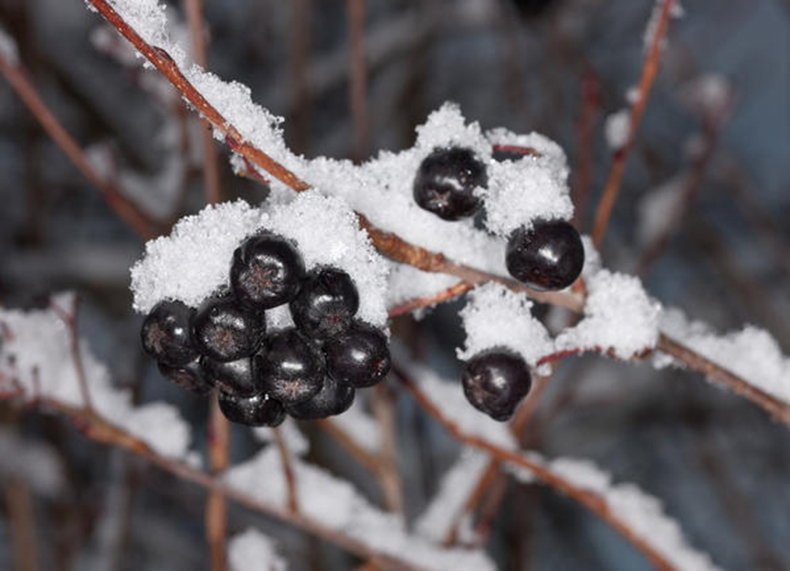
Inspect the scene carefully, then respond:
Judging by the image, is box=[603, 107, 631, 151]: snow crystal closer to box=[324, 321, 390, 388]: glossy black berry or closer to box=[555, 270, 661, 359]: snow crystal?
box=[555, 270, 661, 359]: snow crystal

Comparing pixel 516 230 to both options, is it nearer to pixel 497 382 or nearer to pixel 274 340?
pixel 497 382

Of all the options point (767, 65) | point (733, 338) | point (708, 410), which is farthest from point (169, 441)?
point (767, 65)

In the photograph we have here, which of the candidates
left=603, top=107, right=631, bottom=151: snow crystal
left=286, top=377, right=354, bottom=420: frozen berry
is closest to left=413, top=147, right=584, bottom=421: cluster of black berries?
left=286, top=377, right=354, bottom=420: frozen berry

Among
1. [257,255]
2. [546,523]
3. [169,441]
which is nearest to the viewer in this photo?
[257,255]

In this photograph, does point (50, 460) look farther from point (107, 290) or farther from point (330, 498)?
point (330, 498)

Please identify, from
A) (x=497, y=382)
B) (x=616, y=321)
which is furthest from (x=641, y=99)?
(x=497, y=382)

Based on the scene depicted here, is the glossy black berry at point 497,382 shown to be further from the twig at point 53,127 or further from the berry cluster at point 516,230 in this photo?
the twig at point 53,127

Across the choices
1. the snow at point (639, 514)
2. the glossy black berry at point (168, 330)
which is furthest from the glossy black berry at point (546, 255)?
the snow at point (639, 514)
